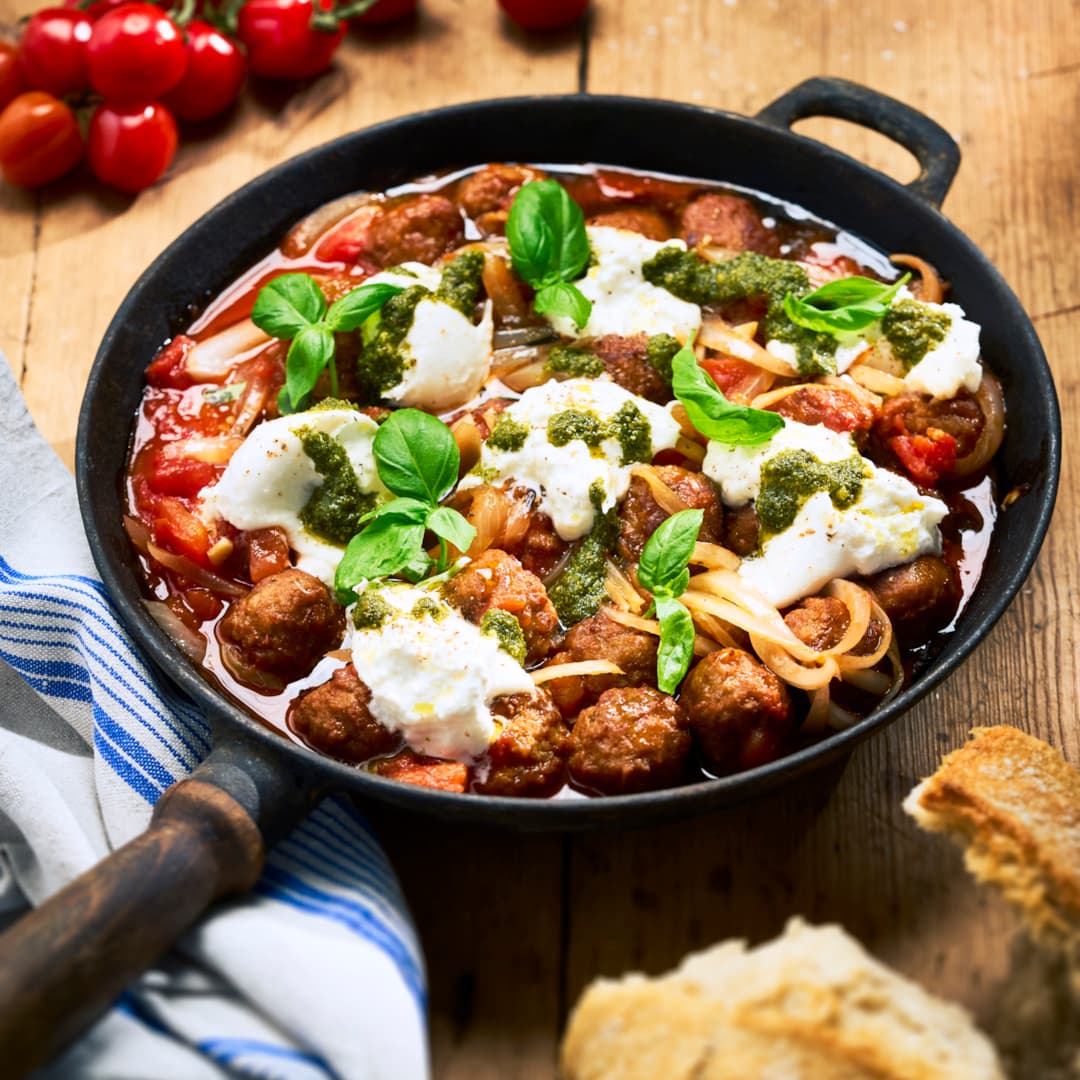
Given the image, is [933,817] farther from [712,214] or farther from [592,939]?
[712,214]

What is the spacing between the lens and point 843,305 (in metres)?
4.62

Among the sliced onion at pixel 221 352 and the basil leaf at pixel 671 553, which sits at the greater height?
the sliced onion at pixel 221 352

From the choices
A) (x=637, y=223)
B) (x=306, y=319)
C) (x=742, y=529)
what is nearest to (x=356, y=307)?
(x=306, y=319)

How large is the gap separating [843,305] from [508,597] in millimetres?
1584

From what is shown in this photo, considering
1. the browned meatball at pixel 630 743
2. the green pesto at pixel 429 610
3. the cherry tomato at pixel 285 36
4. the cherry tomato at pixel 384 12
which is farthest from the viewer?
the cherry tomato at pixel 384 12

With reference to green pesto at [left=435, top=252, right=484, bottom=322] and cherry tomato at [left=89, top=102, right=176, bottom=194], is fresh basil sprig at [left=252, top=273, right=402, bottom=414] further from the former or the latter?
cherry tomato at [left=89, top=102, right=176, bottom=194]

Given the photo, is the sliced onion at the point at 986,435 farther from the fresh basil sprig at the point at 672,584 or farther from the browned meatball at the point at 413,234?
the browned meatball at the point at 413,234

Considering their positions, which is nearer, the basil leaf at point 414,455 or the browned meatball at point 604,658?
the browned meatball at point 604,658

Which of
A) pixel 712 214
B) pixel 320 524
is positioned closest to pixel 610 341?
pixel 712 214

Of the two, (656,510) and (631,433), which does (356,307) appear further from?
(656,510)

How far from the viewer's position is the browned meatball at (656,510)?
4.32 meters

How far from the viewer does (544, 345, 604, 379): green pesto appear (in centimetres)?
464

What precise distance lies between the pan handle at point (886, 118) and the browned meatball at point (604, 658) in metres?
2.19

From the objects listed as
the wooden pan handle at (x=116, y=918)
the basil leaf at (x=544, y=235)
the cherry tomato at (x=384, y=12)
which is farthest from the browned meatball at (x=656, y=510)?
the cherry tomato at (x=384, y=12)
